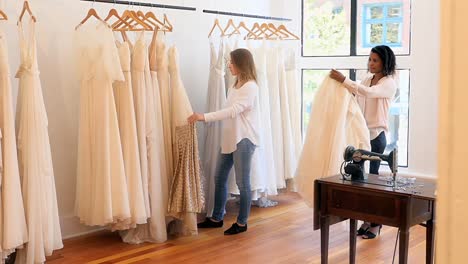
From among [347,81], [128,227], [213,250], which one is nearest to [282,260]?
[213,250]

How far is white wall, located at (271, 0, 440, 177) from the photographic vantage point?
536 cm

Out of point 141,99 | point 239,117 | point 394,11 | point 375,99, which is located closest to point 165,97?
point 141,99

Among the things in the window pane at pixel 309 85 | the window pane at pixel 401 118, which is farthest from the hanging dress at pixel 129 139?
the window pane at pixel 401 118

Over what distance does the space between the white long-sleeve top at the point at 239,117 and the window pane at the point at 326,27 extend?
2080 millimetres

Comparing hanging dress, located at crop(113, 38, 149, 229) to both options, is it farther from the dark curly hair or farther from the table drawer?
the dark curly hair

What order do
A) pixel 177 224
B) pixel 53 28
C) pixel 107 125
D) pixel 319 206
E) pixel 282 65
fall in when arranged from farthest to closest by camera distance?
1. pixel 282 65
2. pixel 177 224
3. pixel 53 28
4. pixel 107 125
5. pixel 319 206

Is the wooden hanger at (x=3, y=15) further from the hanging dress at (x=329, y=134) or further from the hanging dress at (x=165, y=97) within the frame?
the hanging dress at (x=329, y=134)

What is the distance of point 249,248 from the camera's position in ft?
13.6

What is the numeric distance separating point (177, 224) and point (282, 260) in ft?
3.37

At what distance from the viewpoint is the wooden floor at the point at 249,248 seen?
3.89 m

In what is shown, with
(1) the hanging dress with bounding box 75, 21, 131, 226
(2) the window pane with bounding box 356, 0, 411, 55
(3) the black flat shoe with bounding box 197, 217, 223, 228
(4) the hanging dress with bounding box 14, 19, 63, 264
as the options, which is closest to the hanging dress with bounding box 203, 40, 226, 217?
(3) the black flat shoe with bounding box 197, 217, 223, 228

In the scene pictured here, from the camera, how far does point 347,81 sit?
4.27 metres

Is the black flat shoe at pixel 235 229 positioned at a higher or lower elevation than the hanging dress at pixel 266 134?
lower

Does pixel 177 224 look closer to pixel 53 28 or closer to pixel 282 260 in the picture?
pixel 282 260
